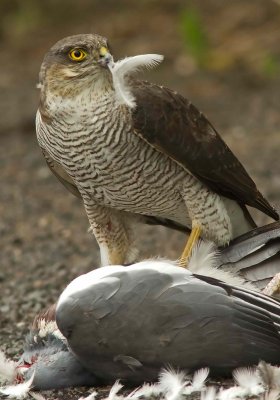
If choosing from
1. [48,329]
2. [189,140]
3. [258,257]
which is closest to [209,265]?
[258,257]

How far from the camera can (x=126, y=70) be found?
209 inches

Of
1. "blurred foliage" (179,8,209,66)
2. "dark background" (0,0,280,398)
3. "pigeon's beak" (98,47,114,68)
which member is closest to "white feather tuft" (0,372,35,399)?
"dark background" (0,0,280,398)

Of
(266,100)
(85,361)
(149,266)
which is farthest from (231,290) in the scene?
(266,100)

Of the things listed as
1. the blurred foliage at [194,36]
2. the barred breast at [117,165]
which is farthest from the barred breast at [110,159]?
the blurred foliage at [194,36]

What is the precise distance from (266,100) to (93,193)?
21.7 ft

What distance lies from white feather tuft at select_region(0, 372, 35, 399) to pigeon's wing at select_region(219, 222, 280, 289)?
1334 millimetres

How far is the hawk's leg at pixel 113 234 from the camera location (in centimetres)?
602

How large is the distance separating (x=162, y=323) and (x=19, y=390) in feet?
2.34

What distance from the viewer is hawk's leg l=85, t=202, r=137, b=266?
6023 mm

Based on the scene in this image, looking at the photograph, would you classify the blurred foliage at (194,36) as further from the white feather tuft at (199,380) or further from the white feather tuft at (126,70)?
the white feather tuft at (199,380)

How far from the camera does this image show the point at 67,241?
8.29 meters

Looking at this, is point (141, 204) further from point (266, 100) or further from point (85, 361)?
point (266, 100)

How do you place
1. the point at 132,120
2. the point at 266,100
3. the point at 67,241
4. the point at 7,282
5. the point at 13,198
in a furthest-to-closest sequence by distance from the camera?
the point at 266,100
the point at 13,198
the point at 67,241
the point at 7,282
the point at 132,120

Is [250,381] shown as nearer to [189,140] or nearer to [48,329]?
[48,329]
